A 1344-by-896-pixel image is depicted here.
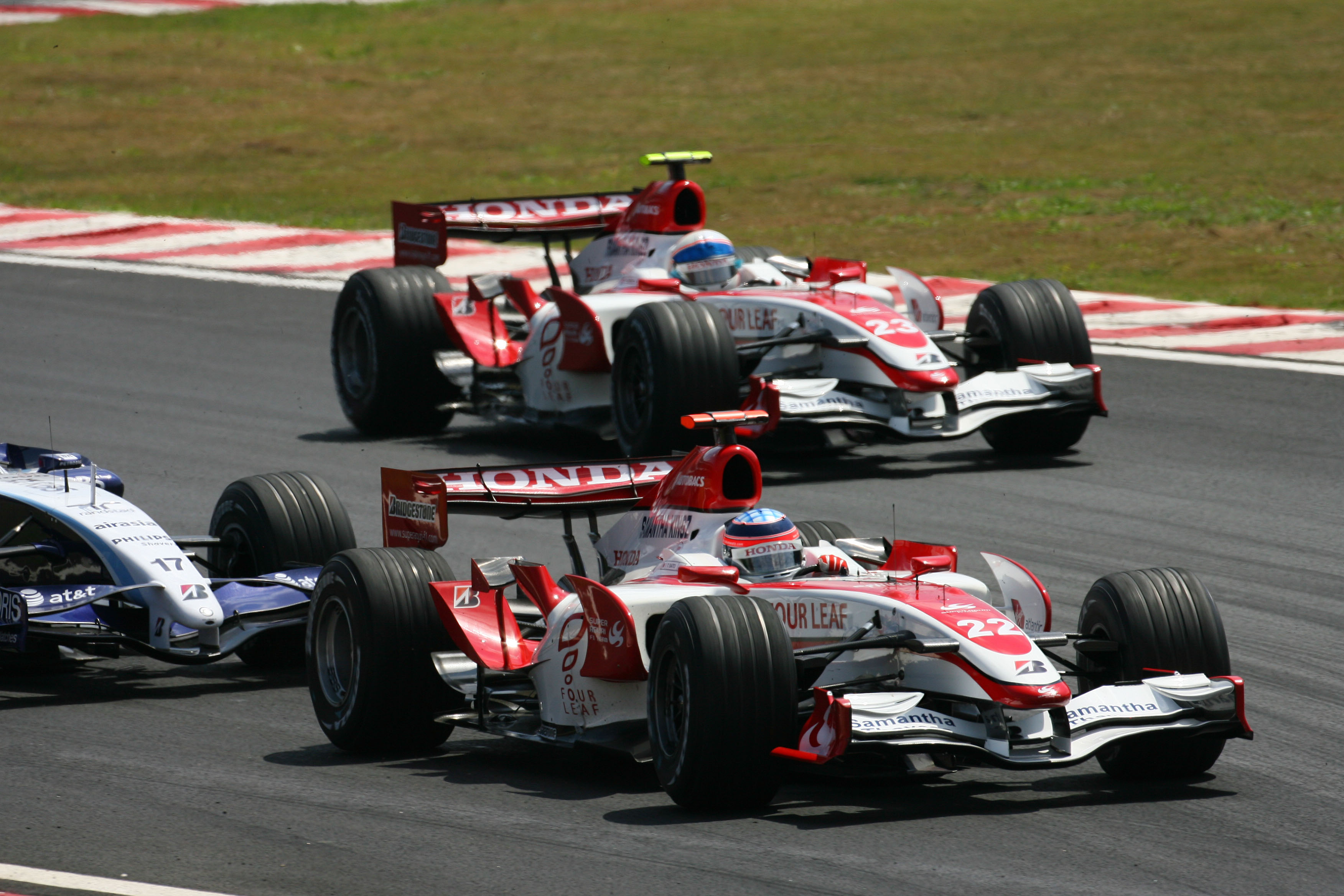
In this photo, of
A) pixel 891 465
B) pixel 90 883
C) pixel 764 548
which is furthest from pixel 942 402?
pixel 90 883

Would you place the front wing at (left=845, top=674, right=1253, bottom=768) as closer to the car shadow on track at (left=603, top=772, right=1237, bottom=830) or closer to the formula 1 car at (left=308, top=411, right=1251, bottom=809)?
the formula 1 car at (left=308, top=411, right=1251, bottom=809)

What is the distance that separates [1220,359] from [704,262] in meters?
4.64

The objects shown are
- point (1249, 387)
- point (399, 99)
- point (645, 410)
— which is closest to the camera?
point (645, 410)

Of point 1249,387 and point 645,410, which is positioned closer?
point 645,410

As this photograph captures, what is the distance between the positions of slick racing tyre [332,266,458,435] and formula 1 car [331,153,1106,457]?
12mm

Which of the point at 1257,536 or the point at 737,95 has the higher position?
the point at 737,95

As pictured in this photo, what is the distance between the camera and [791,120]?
33.6m

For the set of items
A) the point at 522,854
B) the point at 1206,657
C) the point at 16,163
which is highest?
the point at 16,163

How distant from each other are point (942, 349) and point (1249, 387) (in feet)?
9.23

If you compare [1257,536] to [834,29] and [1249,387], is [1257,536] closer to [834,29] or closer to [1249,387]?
[1249,387]

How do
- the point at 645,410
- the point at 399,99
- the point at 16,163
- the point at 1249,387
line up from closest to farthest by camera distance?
the point at 645,410
the point at 1249,387
the point at 16,163
the point at 399,99

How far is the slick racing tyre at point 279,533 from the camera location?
9445mm

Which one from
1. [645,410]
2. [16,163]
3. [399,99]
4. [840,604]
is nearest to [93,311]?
[645,410]

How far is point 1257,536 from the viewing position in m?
11.6
